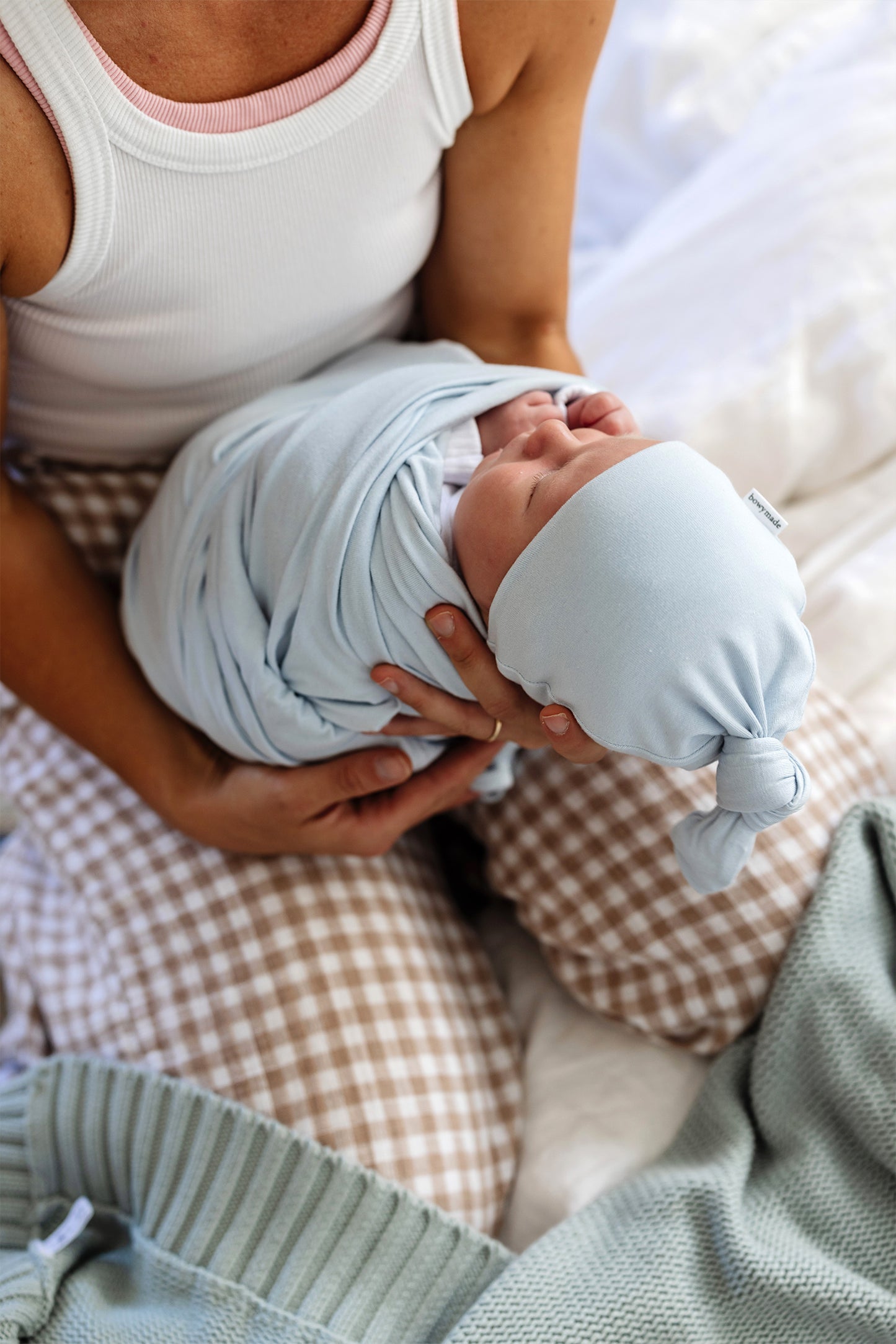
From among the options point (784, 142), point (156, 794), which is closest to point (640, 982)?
point (156, 794)

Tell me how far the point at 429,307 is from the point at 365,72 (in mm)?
329

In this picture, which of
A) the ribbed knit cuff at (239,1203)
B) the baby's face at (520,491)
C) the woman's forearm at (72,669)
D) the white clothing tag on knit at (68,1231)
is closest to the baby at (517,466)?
the baby's face at (520,491)

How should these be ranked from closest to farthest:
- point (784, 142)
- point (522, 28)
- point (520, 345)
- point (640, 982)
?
point (522, 28) < point (640, 982) < point (520, 345) < point (784, 142)

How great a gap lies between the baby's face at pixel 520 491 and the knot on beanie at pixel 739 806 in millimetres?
206

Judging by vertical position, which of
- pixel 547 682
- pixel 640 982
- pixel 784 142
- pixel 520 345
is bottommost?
pixel 640 982

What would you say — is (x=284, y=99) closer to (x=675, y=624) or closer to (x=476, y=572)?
(x=476, y=572)

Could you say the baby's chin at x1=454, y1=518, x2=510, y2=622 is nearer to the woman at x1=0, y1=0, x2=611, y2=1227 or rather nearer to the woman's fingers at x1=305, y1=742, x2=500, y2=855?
the woman at x1=0, y1=0, x2=611, y2=1227

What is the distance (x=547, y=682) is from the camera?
77 centimetres

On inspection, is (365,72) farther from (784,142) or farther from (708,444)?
(784,142)

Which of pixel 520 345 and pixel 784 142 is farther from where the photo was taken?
pixel 784 142

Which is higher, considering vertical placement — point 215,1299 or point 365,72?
point 365,72

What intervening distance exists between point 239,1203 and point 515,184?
94cm

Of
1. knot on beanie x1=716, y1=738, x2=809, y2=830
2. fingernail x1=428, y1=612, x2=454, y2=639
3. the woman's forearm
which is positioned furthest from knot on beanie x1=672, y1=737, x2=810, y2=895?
the woman's forearm

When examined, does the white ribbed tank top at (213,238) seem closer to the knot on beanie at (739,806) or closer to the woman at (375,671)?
the woman at (375,671)
